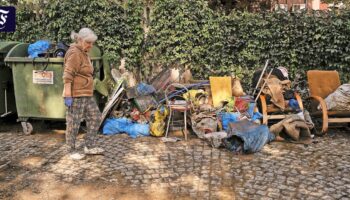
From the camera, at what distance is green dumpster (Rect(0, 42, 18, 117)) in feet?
23.8

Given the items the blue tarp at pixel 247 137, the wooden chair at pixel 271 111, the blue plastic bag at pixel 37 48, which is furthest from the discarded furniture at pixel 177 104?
the blue plastic bag at pixel 37 48

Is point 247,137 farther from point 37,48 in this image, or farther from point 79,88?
point 37,48

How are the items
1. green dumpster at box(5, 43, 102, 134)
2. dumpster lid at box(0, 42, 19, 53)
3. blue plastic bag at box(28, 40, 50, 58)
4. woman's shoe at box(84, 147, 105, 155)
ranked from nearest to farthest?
woman's shoe at box(84, 147, 105, 155) → green dumpster at box(5, 43, 102, 134) → blue plastic bag at box(28, 40, 50, 58) → dumpster lid at box(0, 42, 19, 53)

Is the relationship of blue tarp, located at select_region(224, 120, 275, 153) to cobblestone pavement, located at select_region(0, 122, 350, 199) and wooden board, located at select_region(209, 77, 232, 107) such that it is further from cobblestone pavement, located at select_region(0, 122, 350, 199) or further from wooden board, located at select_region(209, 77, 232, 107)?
wooden board, located at select_region(209, 77, 232, 107)

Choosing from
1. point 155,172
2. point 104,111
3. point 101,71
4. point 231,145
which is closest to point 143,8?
point 101,71

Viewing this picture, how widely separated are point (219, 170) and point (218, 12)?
171 inches

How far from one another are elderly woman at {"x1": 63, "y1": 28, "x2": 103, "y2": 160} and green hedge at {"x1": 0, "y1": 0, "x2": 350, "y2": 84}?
3300mm

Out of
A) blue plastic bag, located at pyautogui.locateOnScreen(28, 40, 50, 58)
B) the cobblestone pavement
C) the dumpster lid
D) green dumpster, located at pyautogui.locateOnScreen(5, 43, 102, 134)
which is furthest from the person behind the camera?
the dumpster lid

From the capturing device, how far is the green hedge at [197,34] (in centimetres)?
820

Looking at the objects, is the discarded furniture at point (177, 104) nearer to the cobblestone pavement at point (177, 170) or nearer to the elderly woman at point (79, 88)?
the cobblestone pavement at point (177, 170)

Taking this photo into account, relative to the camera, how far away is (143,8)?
892 cm

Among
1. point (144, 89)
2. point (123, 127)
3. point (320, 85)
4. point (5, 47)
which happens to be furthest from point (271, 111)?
point (5, 47)

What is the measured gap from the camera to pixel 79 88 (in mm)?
5496

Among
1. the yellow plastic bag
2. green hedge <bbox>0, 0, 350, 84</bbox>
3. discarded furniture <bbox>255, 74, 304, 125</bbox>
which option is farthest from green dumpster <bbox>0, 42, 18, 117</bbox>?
discarded furniture <bbox>255, 74, 304, 125</bbox>
